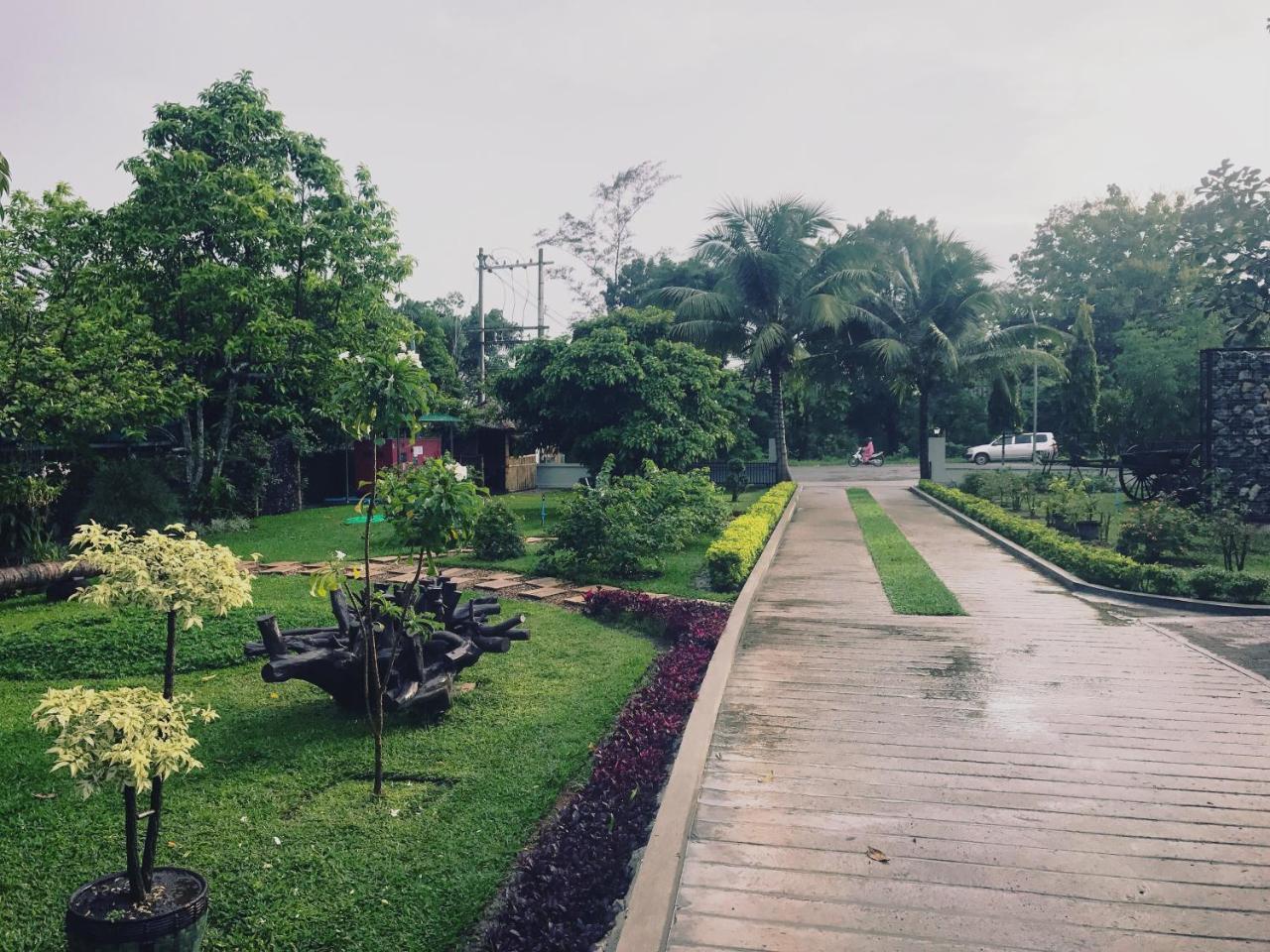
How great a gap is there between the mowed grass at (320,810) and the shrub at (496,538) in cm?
604

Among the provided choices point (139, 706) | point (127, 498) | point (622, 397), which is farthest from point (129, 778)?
point (622, 397)

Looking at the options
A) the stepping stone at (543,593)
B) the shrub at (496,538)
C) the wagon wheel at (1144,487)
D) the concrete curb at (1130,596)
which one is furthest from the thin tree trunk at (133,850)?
the wagon wheel at (1144,487)

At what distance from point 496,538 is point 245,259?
878 centimetres

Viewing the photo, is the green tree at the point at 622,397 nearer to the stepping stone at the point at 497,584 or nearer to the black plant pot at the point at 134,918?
the stepping stone at the point at 497,584

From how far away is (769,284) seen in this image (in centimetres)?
2505

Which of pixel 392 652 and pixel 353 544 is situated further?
pixel 353 544

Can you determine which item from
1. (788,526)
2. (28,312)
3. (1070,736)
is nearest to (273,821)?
(1070,736)

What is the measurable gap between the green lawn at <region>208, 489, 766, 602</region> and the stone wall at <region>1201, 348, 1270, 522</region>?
370 inches

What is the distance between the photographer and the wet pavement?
3426 mm

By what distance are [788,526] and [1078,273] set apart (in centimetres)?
3728

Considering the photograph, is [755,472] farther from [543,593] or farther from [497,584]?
[543,593]

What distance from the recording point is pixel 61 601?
10.1 metres

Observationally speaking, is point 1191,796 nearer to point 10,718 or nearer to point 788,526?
point 10,718

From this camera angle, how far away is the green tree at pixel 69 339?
11656mm
